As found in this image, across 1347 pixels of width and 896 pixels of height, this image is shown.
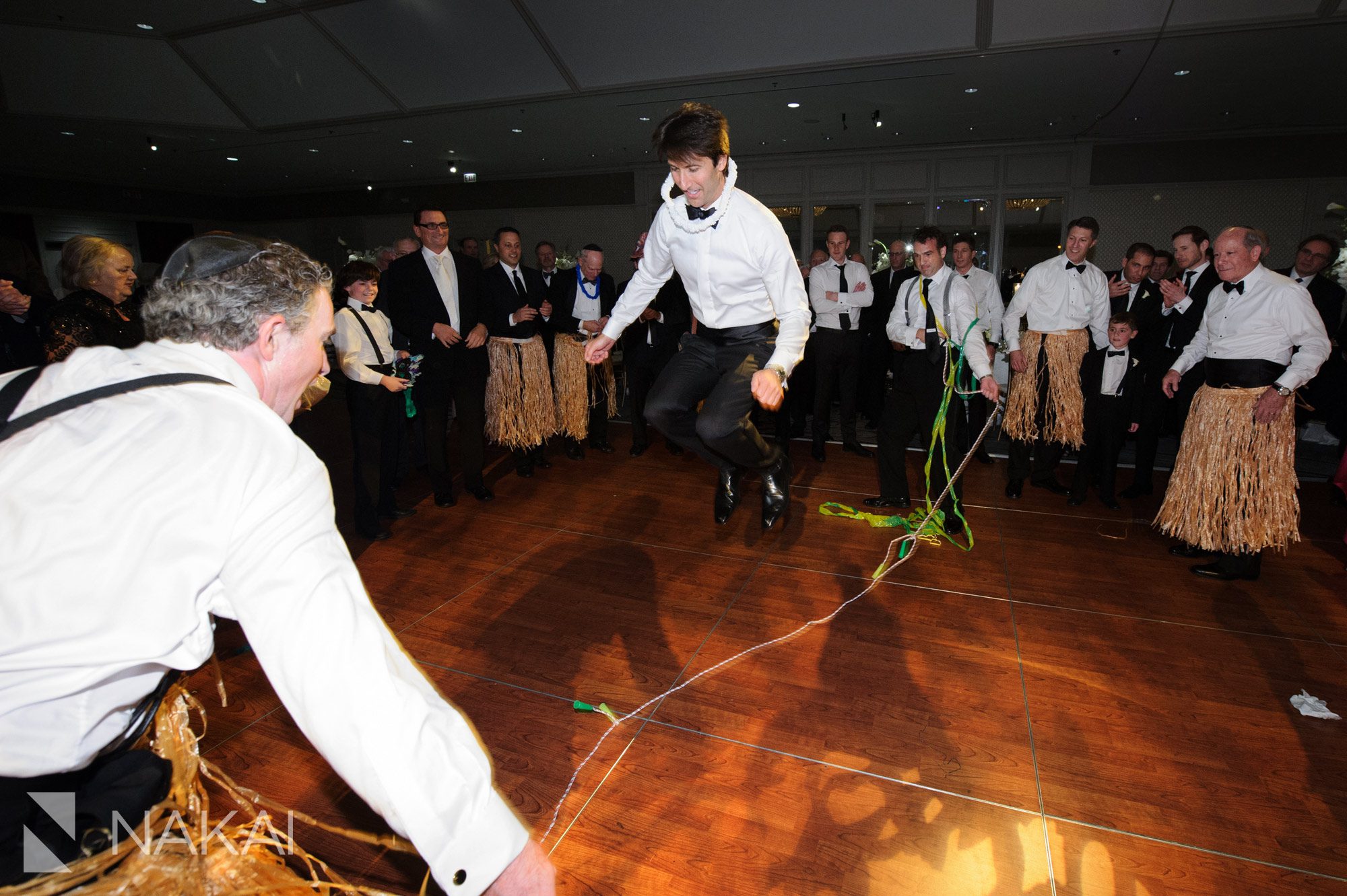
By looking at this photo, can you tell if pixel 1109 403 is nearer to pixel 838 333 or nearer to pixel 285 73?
pixel 838 333

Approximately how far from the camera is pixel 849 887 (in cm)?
154

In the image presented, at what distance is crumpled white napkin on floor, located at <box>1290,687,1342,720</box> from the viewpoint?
215 centimetres

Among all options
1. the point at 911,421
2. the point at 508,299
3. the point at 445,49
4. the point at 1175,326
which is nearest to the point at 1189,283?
the point at 1175,326

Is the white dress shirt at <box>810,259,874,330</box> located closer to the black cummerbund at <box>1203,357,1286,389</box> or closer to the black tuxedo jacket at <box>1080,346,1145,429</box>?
the black tuxedo jacket at <box>1080,346,1145,429</box>

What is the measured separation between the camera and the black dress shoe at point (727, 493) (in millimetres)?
3541

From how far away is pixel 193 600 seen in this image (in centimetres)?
81

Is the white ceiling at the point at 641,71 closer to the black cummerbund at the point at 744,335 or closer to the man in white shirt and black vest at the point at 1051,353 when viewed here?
the man in white shirt and black vest at the point at 1051,353

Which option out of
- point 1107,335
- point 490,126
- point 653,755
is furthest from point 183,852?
point 490,126

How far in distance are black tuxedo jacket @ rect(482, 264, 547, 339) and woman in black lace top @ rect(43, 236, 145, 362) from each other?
77.2 inches

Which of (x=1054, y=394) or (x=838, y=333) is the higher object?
→ (x=838, y=333)

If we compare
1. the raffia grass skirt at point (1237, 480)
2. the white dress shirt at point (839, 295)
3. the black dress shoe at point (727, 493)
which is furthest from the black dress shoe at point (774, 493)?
the white dress shirt at point (839, 295)

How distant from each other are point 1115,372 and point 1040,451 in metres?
0.65

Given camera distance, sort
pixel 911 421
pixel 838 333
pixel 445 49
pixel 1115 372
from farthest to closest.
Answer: pixel 445 49 → pixel 838 333 → pixel 1115 372 → pixel 911 421

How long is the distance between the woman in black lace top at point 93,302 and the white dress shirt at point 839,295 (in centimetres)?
447
